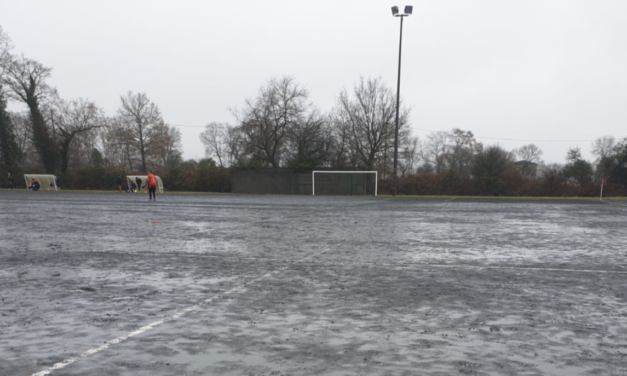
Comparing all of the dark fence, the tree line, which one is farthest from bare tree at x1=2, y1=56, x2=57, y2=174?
the dark fence

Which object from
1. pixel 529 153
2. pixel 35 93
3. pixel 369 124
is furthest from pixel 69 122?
pixel 529 153

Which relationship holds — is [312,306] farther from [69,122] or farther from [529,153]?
[529,153]

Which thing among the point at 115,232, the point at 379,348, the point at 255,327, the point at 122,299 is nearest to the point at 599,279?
the point at 379,348

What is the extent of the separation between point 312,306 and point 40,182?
57749 millimetres

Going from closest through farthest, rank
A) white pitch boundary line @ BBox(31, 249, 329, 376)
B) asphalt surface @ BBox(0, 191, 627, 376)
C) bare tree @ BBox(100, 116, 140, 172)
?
white pitch boundary line @ BBox(31, 249, 329, 376) < asphalt surface @ BBox(0, 191, 627, 376) < bare tree @ BBox(100, 116, 140, 172)

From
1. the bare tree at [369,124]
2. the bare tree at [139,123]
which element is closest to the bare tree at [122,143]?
the bare tree at [139,123]

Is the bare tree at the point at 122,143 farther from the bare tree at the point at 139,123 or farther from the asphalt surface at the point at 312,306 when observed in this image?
the asphalt surface at the point at 312,306

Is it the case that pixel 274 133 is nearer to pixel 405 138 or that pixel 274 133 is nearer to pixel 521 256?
pixel 405 138

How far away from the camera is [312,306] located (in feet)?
20.5

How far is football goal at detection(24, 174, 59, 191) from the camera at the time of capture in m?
53.1

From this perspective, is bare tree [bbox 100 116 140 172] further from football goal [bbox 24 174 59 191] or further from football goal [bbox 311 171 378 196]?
football goal [bbox 311 171 378 196]

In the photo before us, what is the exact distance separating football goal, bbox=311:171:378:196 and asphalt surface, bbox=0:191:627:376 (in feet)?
108

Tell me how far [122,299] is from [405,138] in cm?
5154

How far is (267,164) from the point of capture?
186 ft
